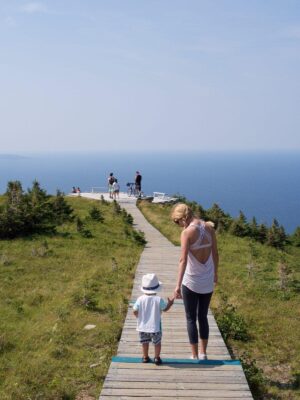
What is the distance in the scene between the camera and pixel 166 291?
14891 millimetres

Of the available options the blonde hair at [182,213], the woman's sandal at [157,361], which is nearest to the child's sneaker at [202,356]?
the woman's sandal at [157,361]

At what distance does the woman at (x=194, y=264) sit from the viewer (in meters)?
8.57

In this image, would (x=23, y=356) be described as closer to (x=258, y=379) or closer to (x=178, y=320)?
(x=178, y=320)

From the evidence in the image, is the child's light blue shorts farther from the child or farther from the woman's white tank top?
the woman's white tank top

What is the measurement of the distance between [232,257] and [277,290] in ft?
19.4

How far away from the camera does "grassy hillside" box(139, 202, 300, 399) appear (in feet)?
33.2

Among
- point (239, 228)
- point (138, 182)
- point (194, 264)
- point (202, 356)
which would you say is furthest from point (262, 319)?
point (138, 182)

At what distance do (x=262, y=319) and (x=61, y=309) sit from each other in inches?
243

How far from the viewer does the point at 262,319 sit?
559 inches

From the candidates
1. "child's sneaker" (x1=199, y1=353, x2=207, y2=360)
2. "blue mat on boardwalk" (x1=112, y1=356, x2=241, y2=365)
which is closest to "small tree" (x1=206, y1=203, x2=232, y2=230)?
"child's sneaker" (x1=199, y1=353, x2=207, y2=360)

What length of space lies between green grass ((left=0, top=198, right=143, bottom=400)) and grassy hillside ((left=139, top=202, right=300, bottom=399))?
3097 mm

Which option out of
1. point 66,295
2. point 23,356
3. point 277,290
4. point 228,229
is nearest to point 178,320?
point 23,356

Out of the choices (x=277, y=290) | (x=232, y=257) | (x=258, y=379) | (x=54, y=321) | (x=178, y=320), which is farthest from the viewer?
(x=232, y=257)

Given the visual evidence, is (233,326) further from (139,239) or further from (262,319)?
(139,239)
